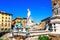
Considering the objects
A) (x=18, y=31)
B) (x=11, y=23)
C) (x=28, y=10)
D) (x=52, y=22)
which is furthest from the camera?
(x=11, y=23)

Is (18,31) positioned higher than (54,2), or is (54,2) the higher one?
(54,2)

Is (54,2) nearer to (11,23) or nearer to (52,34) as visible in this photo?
(52,34)

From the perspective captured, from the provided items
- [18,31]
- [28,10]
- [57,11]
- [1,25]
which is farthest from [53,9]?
[1,25]

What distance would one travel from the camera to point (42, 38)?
57.9 feet

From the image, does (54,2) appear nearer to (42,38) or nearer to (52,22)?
(52,22)

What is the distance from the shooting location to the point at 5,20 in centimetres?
7662

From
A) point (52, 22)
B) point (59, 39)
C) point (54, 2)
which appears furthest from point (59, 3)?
point (59, 39)

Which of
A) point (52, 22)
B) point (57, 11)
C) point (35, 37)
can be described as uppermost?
point (57, 11)

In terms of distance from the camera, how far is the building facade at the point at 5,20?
75.2 m

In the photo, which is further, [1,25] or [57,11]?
[1,25]

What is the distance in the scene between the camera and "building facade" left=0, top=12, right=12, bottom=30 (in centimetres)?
7519

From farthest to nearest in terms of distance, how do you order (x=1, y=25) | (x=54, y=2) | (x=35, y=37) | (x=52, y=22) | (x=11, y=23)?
(x=11, y=23)
(x=1, y=25)
(x=35, y=37)
(x=54, y=2)
(x=52, y=22)

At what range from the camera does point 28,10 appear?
37.2 meters

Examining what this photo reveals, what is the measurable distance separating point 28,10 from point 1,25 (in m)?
39.3
